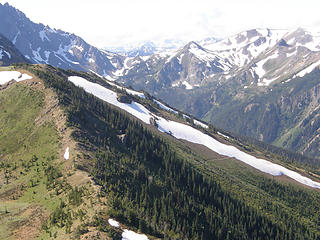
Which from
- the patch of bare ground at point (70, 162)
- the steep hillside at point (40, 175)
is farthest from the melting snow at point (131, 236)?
the patch of bare ground at point (70, 162)

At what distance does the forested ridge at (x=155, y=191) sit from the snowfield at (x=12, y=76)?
5.14 meters

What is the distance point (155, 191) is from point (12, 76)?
329 ft

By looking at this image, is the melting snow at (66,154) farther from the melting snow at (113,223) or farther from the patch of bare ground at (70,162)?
the melting snow at (113,223)

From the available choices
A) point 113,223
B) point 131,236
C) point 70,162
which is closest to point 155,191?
point 70,162

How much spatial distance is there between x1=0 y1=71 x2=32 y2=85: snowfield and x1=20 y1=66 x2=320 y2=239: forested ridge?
514cm

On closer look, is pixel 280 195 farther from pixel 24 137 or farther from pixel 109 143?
pixel 24 137

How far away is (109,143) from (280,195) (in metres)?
A: 112

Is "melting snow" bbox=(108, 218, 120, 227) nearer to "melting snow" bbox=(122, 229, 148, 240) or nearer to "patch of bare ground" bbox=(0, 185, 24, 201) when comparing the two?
"melting snow" bbox=(122, 229, 148, 240)

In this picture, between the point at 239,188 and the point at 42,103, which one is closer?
the point at 42,103

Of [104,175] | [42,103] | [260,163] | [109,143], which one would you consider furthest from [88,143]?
[260,163]

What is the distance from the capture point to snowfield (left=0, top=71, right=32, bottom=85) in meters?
133

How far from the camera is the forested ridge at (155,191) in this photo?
60.5m

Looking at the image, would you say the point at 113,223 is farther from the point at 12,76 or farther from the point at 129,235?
the point at 12,76

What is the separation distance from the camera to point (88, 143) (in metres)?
84.8
